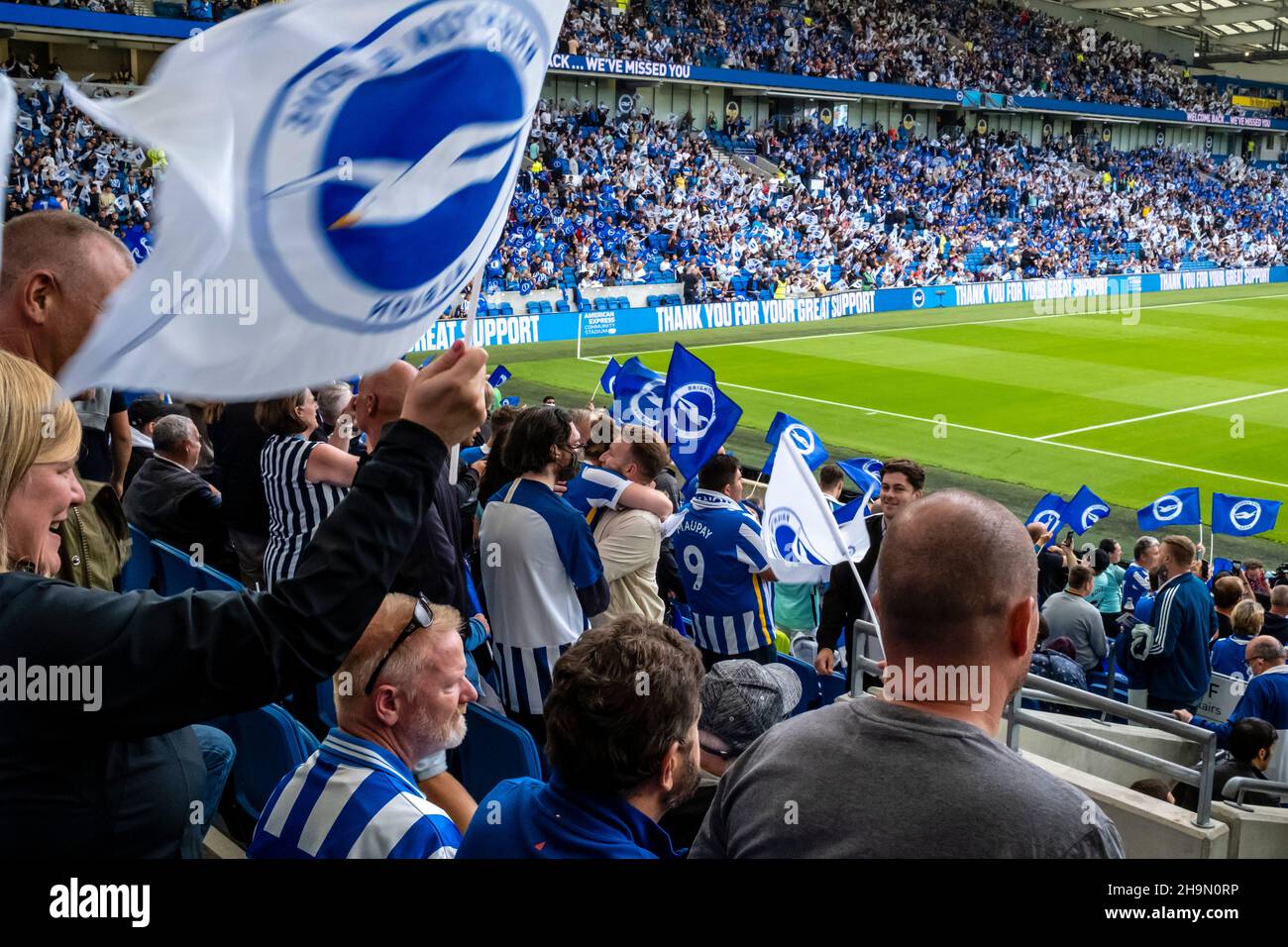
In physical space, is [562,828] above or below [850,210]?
below

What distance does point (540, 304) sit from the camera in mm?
30391

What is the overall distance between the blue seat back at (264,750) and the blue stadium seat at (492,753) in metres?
0.54

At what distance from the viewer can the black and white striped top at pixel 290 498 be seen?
4824 mm

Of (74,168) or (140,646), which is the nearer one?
(140,646)

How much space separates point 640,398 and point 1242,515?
20.3 ft

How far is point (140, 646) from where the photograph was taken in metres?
1.85

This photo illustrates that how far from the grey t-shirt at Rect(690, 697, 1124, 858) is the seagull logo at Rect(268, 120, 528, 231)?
1404mm

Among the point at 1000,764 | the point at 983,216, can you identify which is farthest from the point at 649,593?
the point at 983,216

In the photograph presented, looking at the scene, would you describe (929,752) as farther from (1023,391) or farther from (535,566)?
(1023,391)

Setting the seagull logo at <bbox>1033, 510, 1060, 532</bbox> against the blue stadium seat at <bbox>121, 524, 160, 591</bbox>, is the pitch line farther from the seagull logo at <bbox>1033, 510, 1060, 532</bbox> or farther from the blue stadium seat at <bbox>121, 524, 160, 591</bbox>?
the blue stadium seat at <bbox>121, 524, 160, 591</bbox>

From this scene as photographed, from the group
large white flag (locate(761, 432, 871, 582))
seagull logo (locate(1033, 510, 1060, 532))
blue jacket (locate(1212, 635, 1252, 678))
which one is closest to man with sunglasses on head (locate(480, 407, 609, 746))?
large white flag (locate(761, 432, 871, 582))

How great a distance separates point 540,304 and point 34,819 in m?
28.9

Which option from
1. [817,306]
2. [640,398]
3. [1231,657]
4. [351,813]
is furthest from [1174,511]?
[817,306]

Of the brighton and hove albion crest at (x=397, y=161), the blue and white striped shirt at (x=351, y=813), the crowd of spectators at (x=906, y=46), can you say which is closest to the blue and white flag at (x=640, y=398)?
the brighton and hove albion crest at (x=397, y=161)
